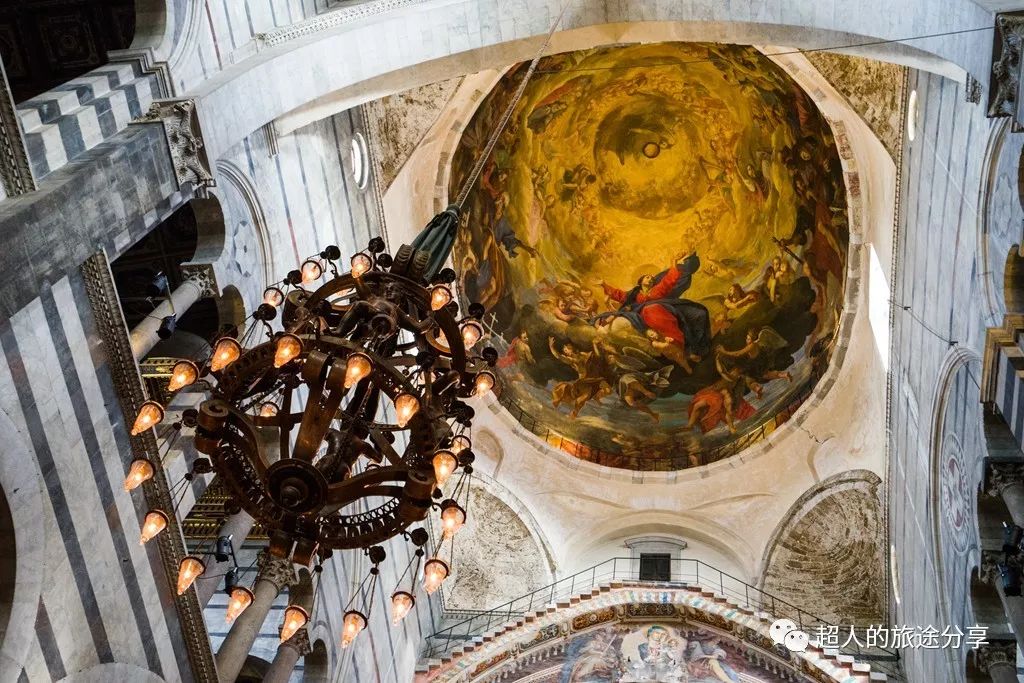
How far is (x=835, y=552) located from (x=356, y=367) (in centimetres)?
1209

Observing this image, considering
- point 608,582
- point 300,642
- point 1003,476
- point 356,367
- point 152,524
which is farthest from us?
point 608,582

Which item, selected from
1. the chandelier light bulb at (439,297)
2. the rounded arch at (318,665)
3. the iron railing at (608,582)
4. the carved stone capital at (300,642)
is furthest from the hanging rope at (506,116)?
the iron railing at (608,582)

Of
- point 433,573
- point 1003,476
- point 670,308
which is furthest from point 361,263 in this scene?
point 670,308

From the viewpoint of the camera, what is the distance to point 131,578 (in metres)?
8.58

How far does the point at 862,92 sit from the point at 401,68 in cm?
660

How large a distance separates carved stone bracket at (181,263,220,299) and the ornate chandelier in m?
2.39

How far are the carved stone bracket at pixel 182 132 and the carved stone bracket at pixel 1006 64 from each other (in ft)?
24.0

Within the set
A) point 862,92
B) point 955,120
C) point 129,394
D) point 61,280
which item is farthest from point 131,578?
point 862,92

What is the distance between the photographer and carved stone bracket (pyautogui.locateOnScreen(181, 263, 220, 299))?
10.3m

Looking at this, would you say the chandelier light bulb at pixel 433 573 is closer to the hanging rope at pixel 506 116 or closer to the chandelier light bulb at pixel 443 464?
the chandelier light bulb at pixel 443 464

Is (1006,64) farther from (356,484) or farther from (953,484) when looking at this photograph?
(356,484)

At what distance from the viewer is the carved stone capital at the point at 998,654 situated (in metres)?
10.6

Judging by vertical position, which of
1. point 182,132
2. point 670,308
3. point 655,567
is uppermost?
point 670,308

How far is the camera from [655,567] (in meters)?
17.2
